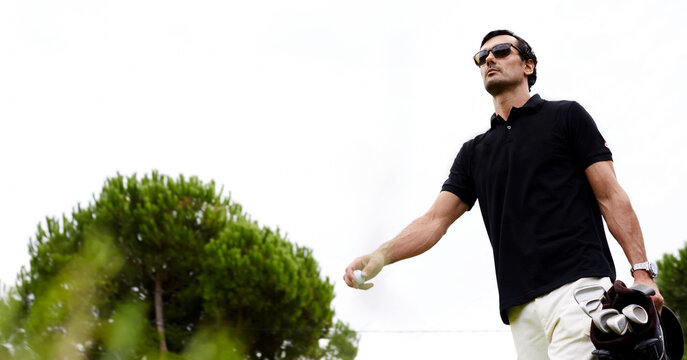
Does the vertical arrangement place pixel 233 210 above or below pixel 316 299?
above

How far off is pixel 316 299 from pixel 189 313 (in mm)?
5036

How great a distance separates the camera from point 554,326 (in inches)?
94.6

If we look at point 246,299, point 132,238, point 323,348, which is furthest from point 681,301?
point 132,238

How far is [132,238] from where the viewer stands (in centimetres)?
2616

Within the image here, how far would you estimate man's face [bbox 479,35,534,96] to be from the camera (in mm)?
2881

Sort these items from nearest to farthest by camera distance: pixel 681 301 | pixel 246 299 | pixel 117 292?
pixel 681 301, pixel 246 299, pixel 117 292

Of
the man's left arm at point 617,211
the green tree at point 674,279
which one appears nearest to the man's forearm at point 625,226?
the man's left arm at point 617,211

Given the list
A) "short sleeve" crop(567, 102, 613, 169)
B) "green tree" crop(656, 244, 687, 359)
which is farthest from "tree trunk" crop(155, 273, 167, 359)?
"short sleeve" crop(567, 102, 613, 169)

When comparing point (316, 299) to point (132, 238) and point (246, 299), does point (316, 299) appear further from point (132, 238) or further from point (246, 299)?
point (132, 238)

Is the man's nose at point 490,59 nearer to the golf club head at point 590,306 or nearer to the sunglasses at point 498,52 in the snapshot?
the sunglasses at point 498,52

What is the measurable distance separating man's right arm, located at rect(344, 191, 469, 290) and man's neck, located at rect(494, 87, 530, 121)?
404 mm

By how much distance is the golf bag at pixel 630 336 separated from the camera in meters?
2.19

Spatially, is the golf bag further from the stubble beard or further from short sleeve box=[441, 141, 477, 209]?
the stubble beard

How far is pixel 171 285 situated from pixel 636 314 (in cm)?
2624
